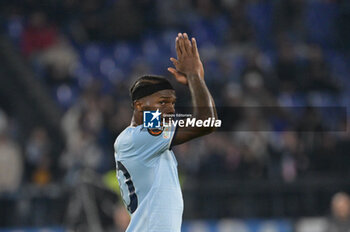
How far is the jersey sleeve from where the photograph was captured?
4.25 meters

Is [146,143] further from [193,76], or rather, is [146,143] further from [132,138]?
[193,76]

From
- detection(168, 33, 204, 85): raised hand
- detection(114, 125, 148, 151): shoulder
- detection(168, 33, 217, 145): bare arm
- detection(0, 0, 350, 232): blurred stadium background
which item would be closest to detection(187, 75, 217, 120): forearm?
detection(168, 33, 217, 145): bare arm

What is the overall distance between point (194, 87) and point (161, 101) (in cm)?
29

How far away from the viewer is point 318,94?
44.2 feet

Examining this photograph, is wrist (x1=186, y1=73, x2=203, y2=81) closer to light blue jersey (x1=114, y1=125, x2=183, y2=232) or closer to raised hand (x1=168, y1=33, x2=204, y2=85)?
raised hand (x1=168, y1=33, x2=204, y2=85)

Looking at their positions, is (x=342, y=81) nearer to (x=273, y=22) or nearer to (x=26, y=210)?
(x=273, y=22)

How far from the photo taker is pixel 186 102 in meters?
12.1

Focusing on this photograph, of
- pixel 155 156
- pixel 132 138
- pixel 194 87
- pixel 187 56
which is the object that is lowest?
pixel 155 156

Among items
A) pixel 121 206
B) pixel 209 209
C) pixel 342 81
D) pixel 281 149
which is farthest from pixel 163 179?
pixel 342 81

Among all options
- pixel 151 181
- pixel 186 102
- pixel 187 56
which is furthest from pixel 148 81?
pixel 186 102

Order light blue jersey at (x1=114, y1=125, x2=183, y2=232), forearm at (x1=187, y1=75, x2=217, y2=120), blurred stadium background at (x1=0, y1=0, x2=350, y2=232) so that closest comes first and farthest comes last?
forearm at (x1=187, y1=75, x2=217, y2=120), light blue jersey at (x1=114, y1=125, x2=183, y2=232), blurred stadium background at (x1=0, y1=0, x2=350, y2=232)

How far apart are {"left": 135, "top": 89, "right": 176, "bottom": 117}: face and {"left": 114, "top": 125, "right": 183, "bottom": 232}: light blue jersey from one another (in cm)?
13

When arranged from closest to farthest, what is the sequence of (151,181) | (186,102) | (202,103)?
(202,103), (151,181), (186,102)

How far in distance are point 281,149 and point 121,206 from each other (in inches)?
116
